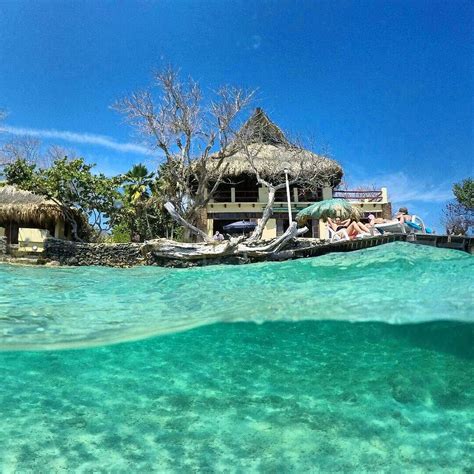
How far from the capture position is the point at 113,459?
332 centimetres

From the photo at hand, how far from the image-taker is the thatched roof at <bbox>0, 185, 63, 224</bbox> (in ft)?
66.2

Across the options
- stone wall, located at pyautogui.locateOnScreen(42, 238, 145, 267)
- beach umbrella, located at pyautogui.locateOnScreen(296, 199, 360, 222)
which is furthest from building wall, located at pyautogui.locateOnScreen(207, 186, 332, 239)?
stone wall, located at pyautogui.locateOnScreen(42, 238, 145, 267)

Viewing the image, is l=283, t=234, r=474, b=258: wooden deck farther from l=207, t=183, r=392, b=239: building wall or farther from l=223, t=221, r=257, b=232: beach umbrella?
l=207, t=183, r=392, b=239: building wall

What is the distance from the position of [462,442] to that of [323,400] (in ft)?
4.36

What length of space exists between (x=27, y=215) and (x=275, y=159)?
524 inches

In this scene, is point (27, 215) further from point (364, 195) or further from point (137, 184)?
point (364, 195)

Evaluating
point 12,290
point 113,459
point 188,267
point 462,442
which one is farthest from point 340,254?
point 113,459

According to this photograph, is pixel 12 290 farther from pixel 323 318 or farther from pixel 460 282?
pixel 460 282

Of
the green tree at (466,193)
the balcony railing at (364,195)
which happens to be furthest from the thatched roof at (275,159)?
the green tree at (466,193)

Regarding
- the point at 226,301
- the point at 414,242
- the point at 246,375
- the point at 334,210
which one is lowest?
the point at 246,375

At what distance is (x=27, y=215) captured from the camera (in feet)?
66.5

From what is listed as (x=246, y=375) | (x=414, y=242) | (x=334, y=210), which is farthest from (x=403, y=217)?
(x=246, y=375)

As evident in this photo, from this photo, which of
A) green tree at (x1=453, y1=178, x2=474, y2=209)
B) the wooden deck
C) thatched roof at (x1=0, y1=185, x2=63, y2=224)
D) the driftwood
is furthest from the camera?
green tree at (x1=453, y1=178, x2=474, y2=209)

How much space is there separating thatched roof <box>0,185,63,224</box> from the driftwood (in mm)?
6804
